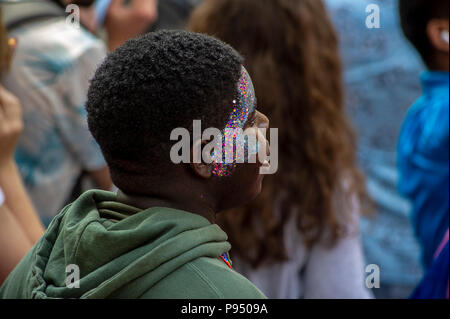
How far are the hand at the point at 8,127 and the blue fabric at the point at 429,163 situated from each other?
144 centimetres

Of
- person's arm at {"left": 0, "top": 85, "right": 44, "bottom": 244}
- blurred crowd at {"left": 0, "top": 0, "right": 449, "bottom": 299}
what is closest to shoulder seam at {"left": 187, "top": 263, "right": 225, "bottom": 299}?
person's arm at {"left": 0, "top": 85, "right": 44, "bottom": 244}

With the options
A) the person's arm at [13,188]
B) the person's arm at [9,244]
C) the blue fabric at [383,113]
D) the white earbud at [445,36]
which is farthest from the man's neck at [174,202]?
the blue fabric at [383,113]

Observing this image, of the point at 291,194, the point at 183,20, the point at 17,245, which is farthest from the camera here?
the point at 183,20

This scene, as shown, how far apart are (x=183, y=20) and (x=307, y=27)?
1.74m

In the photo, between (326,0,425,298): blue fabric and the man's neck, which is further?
(326,0,425,298): blue fabric

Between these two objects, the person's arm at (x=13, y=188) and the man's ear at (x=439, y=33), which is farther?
the man's ear at (x=439, y=33)

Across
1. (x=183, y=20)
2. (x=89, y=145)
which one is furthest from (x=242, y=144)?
(x=183, y=20)

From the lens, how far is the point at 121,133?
107 centimetres

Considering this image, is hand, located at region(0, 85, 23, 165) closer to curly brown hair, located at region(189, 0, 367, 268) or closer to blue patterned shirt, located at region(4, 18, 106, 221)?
blue patterned shirt, located at region(4, 18, 106, 221)

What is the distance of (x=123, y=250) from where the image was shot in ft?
3.47

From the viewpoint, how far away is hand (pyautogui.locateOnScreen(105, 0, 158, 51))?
2.92 meters

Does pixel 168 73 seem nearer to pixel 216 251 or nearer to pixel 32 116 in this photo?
pixel 216 251

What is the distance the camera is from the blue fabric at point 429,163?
2305 millimetres

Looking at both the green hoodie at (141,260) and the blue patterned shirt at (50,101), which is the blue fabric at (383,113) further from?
the green hoodie at (141,260)
